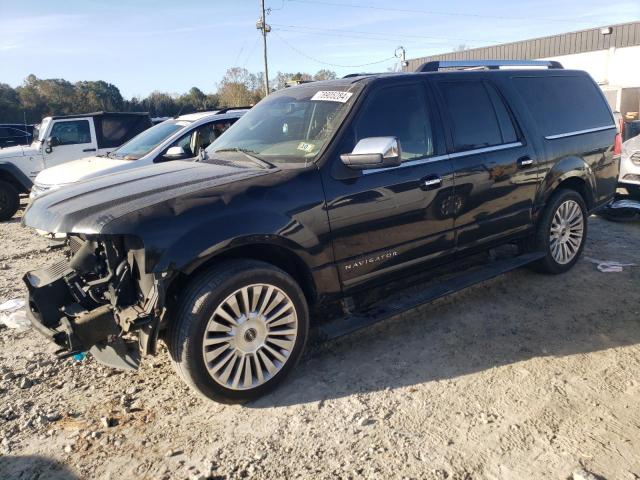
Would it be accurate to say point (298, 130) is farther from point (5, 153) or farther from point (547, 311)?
point (5, 153)

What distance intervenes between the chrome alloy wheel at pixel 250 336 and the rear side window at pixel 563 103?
A: 314 cm

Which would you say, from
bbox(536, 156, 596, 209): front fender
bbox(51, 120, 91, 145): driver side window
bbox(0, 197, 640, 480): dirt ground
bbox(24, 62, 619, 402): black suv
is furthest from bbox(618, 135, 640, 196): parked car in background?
bbox(51, 120, 91, 145): driver side window

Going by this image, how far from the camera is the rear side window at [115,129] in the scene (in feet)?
35.4

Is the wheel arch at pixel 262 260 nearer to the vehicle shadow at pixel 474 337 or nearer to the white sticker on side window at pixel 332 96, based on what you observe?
the vehicle shadow at pixel 474 337

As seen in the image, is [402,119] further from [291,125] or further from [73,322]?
[73,322]

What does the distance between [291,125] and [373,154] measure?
3.06 ft

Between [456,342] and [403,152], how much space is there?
149 centimetres

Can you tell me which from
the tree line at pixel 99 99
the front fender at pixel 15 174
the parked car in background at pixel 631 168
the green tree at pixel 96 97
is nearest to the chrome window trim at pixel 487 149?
the parked car in background at pixel 631 168

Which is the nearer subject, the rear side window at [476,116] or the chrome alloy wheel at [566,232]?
the rear side window at [476,116]

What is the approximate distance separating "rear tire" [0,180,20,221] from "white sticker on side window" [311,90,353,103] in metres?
8.54

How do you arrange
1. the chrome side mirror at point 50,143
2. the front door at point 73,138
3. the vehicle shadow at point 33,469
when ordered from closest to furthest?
the vehicle shadow at point 33,469 < the chrome side mirror at point 50,143 < the front door at point 73,138

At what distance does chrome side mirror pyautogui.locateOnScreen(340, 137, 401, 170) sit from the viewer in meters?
3.24

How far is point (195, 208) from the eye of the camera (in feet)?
9.54

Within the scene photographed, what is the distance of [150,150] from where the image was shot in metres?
7.43
